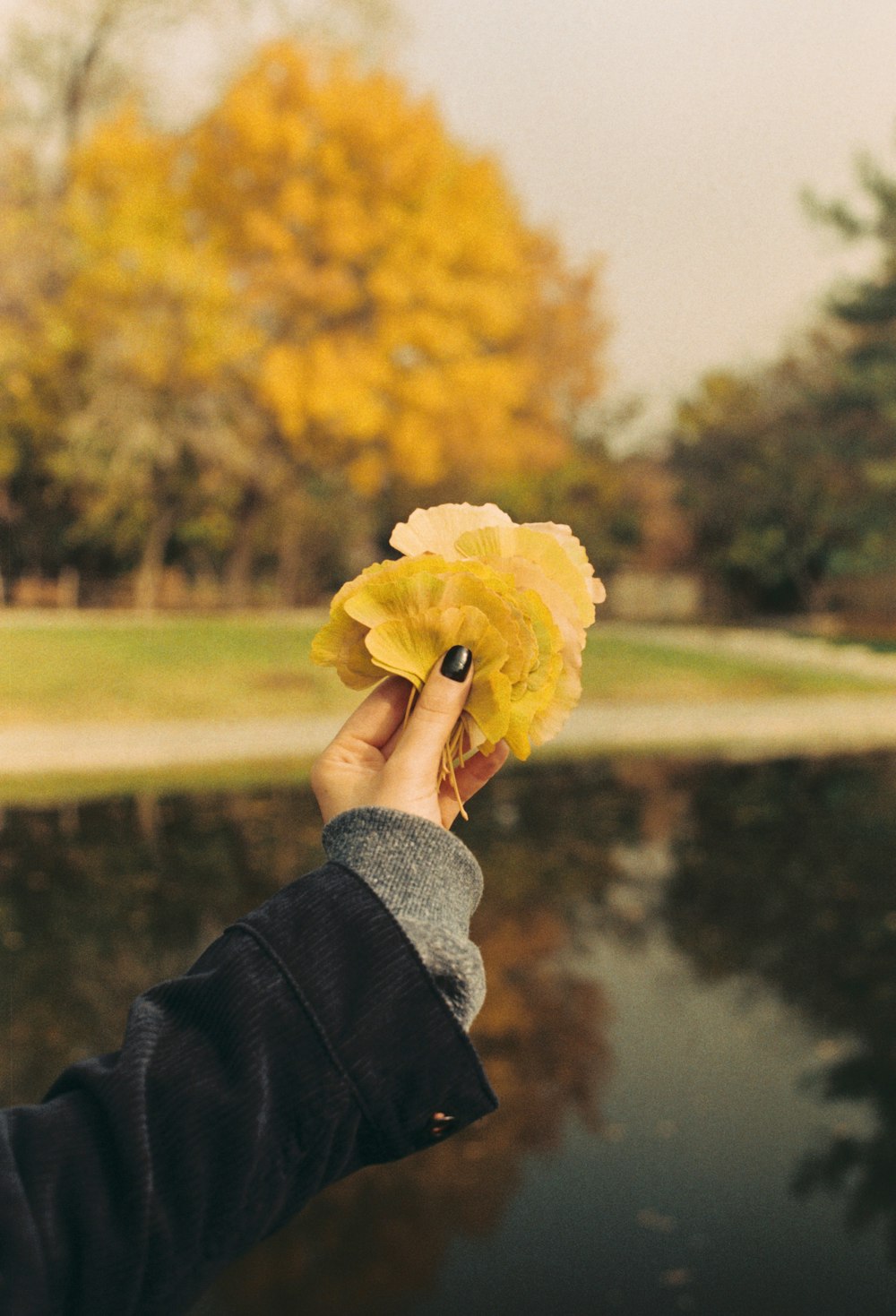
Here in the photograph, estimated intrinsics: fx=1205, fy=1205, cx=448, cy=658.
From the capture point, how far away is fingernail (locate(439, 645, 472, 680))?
873 mm

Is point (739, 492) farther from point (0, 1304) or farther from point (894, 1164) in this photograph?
point (0, 1304)

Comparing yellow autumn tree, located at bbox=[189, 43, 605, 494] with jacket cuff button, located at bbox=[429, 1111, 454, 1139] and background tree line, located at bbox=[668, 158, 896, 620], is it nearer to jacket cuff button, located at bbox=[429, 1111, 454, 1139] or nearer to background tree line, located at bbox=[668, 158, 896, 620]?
background tree line, located at bbox=[668, 158, 896, 620]

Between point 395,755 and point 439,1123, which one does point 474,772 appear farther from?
point 439,1123

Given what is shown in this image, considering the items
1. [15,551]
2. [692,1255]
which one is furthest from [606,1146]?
[15,551]

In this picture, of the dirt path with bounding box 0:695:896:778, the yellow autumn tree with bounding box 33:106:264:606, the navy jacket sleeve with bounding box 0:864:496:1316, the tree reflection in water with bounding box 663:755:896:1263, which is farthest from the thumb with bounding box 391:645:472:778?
the yellow autumn tree with bounding box 33:106:264:606

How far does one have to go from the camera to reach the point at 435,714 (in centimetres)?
86

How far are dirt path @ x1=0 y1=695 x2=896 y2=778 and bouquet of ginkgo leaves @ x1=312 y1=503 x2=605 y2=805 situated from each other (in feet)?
24.5

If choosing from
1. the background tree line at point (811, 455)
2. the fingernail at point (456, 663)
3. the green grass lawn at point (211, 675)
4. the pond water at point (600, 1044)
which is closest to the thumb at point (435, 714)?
the fingernail at point (456, 663)

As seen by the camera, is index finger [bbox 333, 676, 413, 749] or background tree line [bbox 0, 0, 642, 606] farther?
background tree line [bbox 0, 0, 642, 606]

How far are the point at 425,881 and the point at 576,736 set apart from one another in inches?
430

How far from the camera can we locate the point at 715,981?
4391 millimetres

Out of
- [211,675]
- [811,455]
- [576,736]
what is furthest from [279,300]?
[811,455]

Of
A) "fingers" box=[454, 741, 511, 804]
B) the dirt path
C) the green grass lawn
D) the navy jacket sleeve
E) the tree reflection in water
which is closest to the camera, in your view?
the navy jacket sleeve

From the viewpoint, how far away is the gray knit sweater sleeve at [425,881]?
2.54ft
